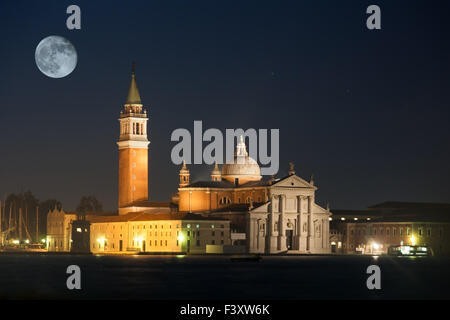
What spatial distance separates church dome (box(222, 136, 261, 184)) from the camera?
14550 centimetres

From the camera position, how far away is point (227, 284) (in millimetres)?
74562

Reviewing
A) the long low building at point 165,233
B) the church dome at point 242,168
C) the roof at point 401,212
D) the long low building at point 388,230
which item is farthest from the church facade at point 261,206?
the roof at point 401,212

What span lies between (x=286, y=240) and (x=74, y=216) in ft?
105

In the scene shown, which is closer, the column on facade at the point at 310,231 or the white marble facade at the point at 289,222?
the white marble facade at the point at 289,222

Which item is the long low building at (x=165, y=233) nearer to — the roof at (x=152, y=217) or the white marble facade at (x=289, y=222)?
the roof at (x=152, y=217)

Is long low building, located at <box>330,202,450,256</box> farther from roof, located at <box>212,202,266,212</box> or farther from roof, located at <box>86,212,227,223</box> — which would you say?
roof, located at <box>86,212,227,223</box>

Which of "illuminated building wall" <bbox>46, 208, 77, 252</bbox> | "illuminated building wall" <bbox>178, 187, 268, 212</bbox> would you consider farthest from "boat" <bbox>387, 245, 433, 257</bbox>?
"illuminated building wall" <bbox>46, 208, 77, 252</bbox>

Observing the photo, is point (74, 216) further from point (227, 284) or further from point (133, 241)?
point (227, 284)

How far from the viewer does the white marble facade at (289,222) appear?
442ft

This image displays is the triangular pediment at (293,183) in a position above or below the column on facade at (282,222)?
above

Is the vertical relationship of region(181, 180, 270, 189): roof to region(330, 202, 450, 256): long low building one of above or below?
above

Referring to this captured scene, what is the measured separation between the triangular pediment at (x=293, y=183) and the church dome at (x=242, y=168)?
8959mm
